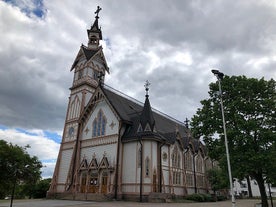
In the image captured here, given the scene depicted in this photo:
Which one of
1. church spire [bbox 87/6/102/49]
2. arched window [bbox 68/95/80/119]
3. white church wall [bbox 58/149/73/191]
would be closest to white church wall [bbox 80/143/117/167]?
white church wall [bbox 58/149/73/191]

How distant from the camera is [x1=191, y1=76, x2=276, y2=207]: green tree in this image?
64.4 feet

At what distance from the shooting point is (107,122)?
116ft

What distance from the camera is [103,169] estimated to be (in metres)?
32.6

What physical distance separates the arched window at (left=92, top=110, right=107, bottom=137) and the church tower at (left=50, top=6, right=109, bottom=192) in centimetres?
340

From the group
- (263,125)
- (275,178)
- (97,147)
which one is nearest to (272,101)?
(263,125)

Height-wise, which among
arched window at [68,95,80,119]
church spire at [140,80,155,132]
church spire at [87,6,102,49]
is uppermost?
church spire at [87,6,102,49]

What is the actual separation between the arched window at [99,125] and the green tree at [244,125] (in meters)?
16.0

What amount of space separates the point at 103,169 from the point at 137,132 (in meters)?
6.67

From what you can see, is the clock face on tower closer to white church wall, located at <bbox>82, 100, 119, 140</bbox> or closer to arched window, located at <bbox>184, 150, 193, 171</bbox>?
white church wall, located at <bbox>82, 100, 119, 140</bbox>

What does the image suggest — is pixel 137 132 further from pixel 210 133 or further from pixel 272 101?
pixel 272 101

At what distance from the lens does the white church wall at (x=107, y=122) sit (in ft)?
112

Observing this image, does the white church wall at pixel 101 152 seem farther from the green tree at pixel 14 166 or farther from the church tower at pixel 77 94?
the green tree at pixel 14 166

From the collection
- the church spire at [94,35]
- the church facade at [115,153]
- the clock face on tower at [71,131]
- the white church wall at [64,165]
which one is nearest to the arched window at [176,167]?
the church facade at [115,153]

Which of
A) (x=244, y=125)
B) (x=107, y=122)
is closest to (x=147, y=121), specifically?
(x=107, y=122)
